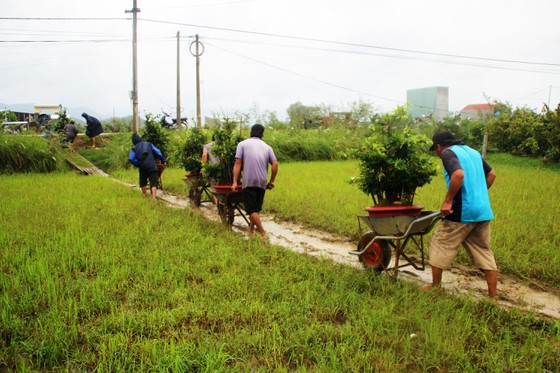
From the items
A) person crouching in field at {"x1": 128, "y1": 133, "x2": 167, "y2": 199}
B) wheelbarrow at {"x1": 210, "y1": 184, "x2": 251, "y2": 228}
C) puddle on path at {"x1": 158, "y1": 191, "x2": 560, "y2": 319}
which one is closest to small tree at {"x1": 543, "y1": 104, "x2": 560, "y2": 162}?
puddle on path at {"x1": 158, "y1": 191, "x2": 560, "y2": 319}

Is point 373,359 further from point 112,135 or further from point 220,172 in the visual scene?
point 112,135

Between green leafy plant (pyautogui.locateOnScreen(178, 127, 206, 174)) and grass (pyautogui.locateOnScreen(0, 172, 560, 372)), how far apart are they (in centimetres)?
384

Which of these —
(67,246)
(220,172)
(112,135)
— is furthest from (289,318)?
(112,135)

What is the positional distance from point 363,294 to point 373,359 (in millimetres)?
1085

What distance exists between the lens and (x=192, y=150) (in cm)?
918

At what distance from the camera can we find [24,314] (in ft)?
11.0

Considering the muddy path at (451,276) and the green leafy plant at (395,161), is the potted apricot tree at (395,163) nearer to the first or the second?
the green leafy plant at (395,161)

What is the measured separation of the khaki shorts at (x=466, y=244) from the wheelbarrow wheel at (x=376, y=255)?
24.1 inches

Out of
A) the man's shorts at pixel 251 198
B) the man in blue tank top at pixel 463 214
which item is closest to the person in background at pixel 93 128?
the man's shorts at pixel 251 198

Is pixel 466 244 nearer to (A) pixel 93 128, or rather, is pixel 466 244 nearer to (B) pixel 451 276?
(B) pixel 451 276

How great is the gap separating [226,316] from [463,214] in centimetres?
242

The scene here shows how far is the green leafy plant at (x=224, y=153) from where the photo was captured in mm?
6734

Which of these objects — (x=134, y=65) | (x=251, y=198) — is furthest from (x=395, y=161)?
(x=134, y=65)

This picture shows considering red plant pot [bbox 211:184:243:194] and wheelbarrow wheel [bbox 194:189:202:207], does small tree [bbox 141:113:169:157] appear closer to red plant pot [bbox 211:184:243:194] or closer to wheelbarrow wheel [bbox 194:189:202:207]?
wheelbarrow wheel [bbox 194:189:202:207]
